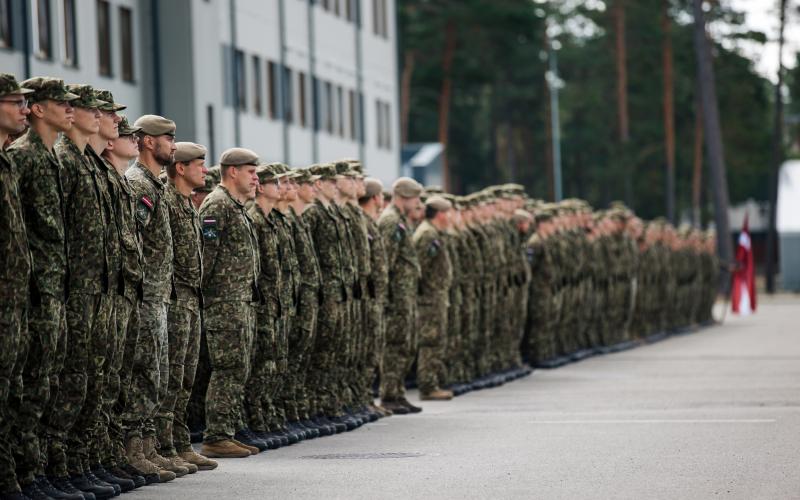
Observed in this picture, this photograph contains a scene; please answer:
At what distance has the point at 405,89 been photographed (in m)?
71.5

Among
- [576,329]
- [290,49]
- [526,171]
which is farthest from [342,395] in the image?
[526,171]

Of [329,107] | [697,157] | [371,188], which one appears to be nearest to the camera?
[371,188]

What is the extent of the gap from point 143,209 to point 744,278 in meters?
34.0

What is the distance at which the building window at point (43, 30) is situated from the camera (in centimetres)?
2712

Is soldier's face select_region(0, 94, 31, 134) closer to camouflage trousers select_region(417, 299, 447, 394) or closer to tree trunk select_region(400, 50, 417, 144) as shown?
camouflage trousers select_region(417, 299, 447, 394)

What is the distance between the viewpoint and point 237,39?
36.8m

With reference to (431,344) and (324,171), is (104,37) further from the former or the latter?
(324,171)

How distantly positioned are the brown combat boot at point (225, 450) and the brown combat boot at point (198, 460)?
→ 1.99ft

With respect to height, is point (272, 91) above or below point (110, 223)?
above

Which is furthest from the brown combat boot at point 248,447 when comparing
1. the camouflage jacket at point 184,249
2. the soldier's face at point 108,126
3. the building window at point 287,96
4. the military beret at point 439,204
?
the building window at point 287,96

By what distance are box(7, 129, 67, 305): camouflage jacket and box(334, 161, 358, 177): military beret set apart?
6.04 metres

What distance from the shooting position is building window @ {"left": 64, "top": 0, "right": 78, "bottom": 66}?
2830 centimetres

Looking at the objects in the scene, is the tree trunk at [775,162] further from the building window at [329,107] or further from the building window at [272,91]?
the building window at [272,91]

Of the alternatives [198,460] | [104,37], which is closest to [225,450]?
[198,460]
